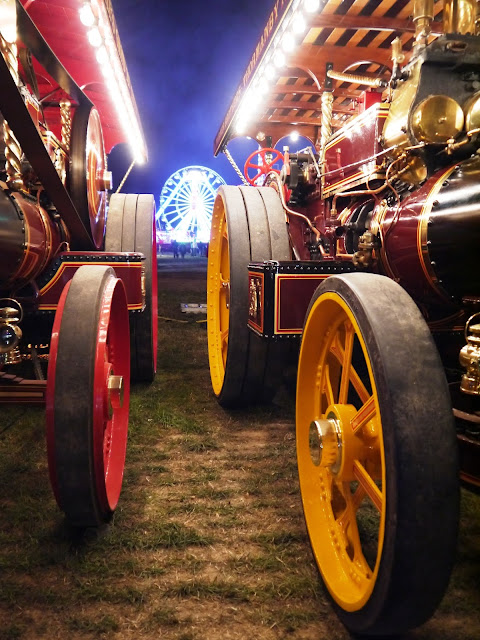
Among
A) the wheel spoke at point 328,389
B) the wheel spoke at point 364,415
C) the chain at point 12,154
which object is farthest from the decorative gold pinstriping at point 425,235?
the chain at point 12,154

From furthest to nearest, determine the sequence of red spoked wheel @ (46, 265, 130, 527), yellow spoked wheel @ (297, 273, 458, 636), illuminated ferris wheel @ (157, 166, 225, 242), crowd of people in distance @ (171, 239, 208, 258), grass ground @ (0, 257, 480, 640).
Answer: crowd of people in distance @ (171, 239, 208, 258), illuminated ferris wheel @ (157, 166, 225, 242), red spoked wheel @ (46, 265, 130, 527), grass ground @ (0, 257, 480, 640), yellow spoked wheel @ (297, 273, 458, 636)

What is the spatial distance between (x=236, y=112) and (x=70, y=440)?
4345mm

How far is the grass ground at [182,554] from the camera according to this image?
130 centimetres

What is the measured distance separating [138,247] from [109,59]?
6.20 ft

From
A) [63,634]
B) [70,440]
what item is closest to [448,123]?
[70,440]

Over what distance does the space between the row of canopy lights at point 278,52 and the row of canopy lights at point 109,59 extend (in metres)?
1.17

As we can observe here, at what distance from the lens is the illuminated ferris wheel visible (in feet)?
73.3

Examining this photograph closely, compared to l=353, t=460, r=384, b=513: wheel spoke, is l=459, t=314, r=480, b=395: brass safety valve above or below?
above

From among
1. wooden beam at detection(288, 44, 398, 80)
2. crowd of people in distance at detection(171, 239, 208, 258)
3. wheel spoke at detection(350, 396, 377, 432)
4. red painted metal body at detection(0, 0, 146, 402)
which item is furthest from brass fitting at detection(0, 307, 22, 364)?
crowd of people in distance at detection(171, 239, 208, 258)

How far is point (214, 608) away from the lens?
136 cm

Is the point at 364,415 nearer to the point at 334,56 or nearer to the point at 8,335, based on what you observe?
the point at 8,335

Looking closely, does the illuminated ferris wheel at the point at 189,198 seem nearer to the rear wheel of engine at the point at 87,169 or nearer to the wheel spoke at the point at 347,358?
the rear wheel of engine at the point at 87,169

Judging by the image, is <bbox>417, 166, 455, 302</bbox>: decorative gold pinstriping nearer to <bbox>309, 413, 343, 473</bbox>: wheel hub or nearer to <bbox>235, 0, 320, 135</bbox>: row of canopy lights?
<bbox>309, 413, 343, 473</bbox>: wheel hub

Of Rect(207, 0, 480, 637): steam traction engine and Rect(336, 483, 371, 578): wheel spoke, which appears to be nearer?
Rect(207, 0, 480, 637): steam traction engine
